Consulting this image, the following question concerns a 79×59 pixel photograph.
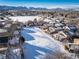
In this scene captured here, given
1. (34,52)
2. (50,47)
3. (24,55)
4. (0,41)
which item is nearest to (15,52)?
(24,55)

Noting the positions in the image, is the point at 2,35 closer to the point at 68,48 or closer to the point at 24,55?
the point at 24,55

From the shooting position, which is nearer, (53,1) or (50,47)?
(50,47)

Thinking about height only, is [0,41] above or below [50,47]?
below

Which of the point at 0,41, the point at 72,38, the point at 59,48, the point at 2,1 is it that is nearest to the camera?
the point at 59,48

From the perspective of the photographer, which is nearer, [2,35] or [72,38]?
[72,38]

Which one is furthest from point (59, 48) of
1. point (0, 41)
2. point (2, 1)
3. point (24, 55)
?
point (2, 1)

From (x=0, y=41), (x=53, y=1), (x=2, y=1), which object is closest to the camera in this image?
(x=0, y=41)

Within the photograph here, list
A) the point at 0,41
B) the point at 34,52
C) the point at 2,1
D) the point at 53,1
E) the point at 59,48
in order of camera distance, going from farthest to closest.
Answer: the point at 2,1 < the point at 53,1 < the point at 0,41 < the point at 34,52 < the point at 59,48

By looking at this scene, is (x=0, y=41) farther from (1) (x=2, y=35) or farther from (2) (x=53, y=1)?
(2) (x=53, y=1)

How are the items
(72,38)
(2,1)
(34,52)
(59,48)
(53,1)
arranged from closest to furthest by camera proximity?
(59,48) < (34,52) < (72,38) < (53,1) < (2,1)
